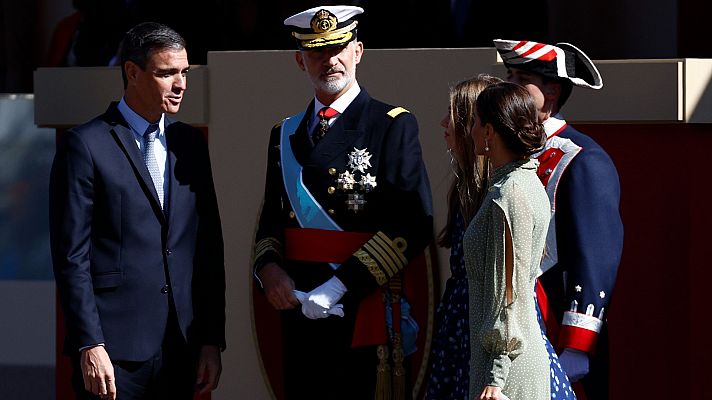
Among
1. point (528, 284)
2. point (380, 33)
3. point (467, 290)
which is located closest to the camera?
point (528, 284)

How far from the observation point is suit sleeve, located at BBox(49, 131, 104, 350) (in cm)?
420

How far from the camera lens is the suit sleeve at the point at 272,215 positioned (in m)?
4.62

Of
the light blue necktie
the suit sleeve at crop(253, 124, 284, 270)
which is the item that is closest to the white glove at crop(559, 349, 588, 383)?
the suit sleeve at crop(253, 124, 284, 270)

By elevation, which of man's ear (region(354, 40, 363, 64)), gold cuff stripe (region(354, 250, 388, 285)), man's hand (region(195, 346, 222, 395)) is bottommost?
man's hand (region(195, 346, 222, 395))

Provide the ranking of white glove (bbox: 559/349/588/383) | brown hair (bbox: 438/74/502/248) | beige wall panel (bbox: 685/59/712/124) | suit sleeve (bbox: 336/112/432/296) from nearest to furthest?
brown hair (bbox: 438/74/502/248)
white glove (bbox: 559/349/588/383)
suit sleeve (bbox: 336/112/432/296)
beige wall panel (bbox: 685/59/712/124)

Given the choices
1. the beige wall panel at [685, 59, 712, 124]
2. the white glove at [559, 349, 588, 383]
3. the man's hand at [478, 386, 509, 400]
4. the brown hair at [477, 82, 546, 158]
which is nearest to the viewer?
the man's hand at [478, 386, 509, 400]

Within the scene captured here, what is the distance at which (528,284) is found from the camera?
372 cm

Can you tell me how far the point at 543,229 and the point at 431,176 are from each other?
128cm

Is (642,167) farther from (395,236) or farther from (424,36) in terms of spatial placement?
(424,36)

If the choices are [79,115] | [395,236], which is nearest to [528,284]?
[395,236]

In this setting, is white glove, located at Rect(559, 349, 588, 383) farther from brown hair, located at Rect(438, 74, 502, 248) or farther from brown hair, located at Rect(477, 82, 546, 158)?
brown hair, located at Rect(477, 82, 546, 158)

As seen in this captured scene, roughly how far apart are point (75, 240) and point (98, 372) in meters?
0.34

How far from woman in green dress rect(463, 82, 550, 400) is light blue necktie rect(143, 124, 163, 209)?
0.96 metres

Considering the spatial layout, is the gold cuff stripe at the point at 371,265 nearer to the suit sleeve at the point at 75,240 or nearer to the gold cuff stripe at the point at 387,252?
the gold cuff stripe at the point at 387,252
